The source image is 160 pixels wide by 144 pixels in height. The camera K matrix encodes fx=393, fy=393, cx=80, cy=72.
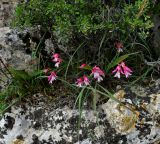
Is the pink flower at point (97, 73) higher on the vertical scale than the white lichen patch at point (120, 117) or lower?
higher

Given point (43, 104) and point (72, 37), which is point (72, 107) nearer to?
point (43, 104)

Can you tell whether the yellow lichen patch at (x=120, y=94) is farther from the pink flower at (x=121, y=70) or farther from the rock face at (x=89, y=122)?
the pink flower at (x=121, y=70)

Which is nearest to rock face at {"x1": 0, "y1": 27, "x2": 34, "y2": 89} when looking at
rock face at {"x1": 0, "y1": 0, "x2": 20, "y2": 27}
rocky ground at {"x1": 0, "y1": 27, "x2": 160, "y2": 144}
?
rocky ground at {"x1": 0, "y1": 27, "x2": 160, "y2": 144}

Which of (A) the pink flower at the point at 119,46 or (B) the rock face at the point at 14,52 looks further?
(B) the rock face at the point at 14,52

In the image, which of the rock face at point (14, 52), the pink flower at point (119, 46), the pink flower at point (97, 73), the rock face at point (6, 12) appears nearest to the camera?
the pink flower at point (97, 73)

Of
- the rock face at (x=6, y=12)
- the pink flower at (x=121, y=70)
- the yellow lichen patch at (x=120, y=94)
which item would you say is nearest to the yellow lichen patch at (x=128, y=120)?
the yellow lichen patch at (x=120, y=94)

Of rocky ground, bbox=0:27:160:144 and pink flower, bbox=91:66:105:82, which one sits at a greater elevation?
pink flower, bbox=91:66:105:82

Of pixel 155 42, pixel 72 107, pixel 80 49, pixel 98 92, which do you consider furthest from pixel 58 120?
pixel 155 42

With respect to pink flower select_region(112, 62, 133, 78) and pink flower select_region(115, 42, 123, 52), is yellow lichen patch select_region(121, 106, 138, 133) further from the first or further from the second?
pink flower select_region(115, 42, 123, 52)

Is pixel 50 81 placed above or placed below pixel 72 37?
below
